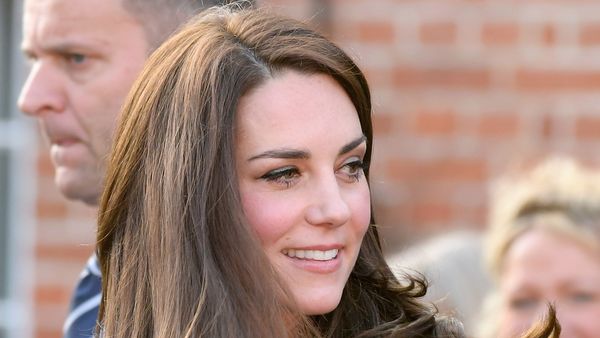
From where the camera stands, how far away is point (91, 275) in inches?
132

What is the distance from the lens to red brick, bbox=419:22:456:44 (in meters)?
4.79

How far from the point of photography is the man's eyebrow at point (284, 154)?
258cm

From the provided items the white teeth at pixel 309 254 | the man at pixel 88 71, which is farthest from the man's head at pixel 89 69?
the white teeth at pixel 309 254

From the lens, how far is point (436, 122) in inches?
189

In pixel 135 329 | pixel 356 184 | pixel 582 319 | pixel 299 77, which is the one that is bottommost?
pixel 582 319

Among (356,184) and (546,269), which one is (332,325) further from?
(546,269)

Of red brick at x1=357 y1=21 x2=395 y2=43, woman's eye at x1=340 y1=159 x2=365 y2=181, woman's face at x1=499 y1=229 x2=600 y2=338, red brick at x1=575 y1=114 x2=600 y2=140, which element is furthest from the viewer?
red brick at x1=357 y1=21 x2=395 y2=43

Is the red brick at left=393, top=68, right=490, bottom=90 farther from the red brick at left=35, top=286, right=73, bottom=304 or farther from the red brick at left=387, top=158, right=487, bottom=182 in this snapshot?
the red brick at left=35, top=286, right=73, bottom=304

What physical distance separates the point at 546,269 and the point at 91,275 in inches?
57.6

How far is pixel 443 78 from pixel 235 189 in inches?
91.6

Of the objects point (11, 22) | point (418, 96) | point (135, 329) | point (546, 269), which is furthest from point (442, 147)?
point (135, 329)

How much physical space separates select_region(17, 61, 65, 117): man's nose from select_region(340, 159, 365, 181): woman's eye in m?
0.80

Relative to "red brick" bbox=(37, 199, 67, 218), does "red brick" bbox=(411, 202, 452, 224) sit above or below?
below

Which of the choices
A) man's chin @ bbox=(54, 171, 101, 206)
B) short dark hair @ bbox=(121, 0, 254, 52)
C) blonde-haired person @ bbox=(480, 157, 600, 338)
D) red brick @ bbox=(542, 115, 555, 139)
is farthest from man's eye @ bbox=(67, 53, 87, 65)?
red brick @ bbox=(542, 115, 555, 139)
